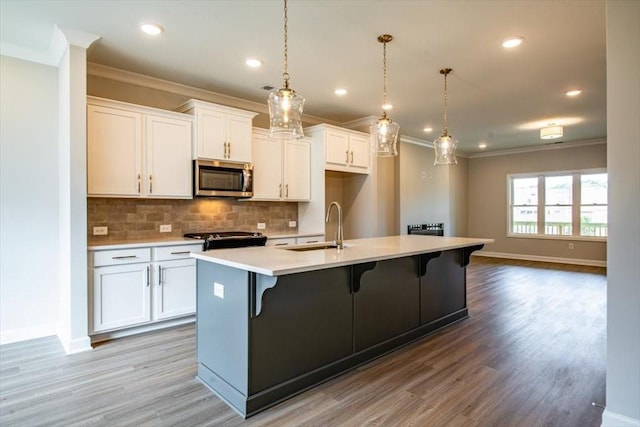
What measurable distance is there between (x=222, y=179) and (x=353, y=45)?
2091 millimetres

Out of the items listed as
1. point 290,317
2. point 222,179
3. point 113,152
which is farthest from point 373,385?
point 113,152

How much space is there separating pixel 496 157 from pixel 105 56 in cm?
865

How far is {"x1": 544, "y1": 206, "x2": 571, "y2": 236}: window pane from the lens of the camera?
820 cm

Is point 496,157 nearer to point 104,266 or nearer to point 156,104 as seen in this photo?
point 156,104

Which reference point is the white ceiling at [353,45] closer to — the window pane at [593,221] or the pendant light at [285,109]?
the pendant light at [285,109]

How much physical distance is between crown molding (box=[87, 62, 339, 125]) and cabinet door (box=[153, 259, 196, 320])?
6.71 feet

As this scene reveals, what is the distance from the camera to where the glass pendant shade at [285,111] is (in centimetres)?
272

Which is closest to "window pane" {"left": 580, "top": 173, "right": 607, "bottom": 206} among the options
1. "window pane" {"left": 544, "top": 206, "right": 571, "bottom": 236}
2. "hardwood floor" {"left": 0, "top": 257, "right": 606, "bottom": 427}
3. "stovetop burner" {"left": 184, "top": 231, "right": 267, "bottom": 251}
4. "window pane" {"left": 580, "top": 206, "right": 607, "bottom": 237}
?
"window pane" {"left": 580, "top": 206, "right": 607, "bottom": 237}

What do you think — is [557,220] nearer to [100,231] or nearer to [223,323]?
[223,323]

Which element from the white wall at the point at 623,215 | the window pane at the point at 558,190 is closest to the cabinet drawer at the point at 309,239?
the white wall at the point at 623,215

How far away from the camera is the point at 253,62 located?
3.65 metres

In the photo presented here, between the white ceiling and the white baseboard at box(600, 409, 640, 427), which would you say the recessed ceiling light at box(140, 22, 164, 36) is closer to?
the white ceiling

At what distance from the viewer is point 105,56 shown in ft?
11.4

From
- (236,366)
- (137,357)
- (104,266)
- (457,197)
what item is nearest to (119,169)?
(104,266)
